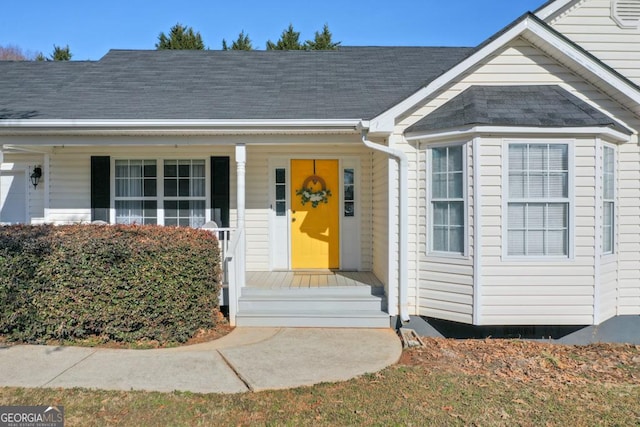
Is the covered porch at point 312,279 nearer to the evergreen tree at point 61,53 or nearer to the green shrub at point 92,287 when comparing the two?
the green shrub at point 92,287

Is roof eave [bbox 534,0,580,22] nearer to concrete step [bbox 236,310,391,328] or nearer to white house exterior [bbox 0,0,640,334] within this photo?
white house exterior [bbox 0,0,640,334]

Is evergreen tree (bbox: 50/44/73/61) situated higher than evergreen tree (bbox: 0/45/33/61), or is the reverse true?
evergreen tree (bbox: 0/45/33/61)

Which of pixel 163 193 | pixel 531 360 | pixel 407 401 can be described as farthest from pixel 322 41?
pixel 407 401

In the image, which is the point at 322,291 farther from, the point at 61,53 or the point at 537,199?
the point at 61,53

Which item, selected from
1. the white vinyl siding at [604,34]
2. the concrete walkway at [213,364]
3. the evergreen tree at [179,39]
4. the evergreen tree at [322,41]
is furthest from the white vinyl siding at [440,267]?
the evergreen tree at [179,39]

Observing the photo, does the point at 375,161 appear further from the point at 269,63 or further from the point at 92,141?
the point at 92,141

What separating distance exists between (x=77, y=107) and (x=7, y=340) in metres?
3.74

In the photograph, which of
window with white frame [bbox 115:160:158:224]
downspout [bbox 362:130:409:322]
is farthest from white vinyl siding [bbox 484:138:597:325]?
window with white frame [bbox 115:160:158:224]

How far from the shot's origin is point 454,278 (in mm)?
5445

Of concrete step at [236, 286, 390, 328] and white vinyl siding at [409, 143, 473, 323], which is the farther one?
concrete step at [236, 286, 390, 328]

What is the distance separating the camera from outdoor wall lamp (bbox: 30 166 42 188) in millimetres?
7785

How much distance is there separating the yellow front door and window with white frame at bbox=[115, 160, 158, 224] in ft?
8.47

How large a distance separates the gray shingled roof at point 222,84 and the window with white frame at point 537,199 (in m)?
1.67

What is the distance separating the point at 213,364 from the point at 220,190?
3.87 m
